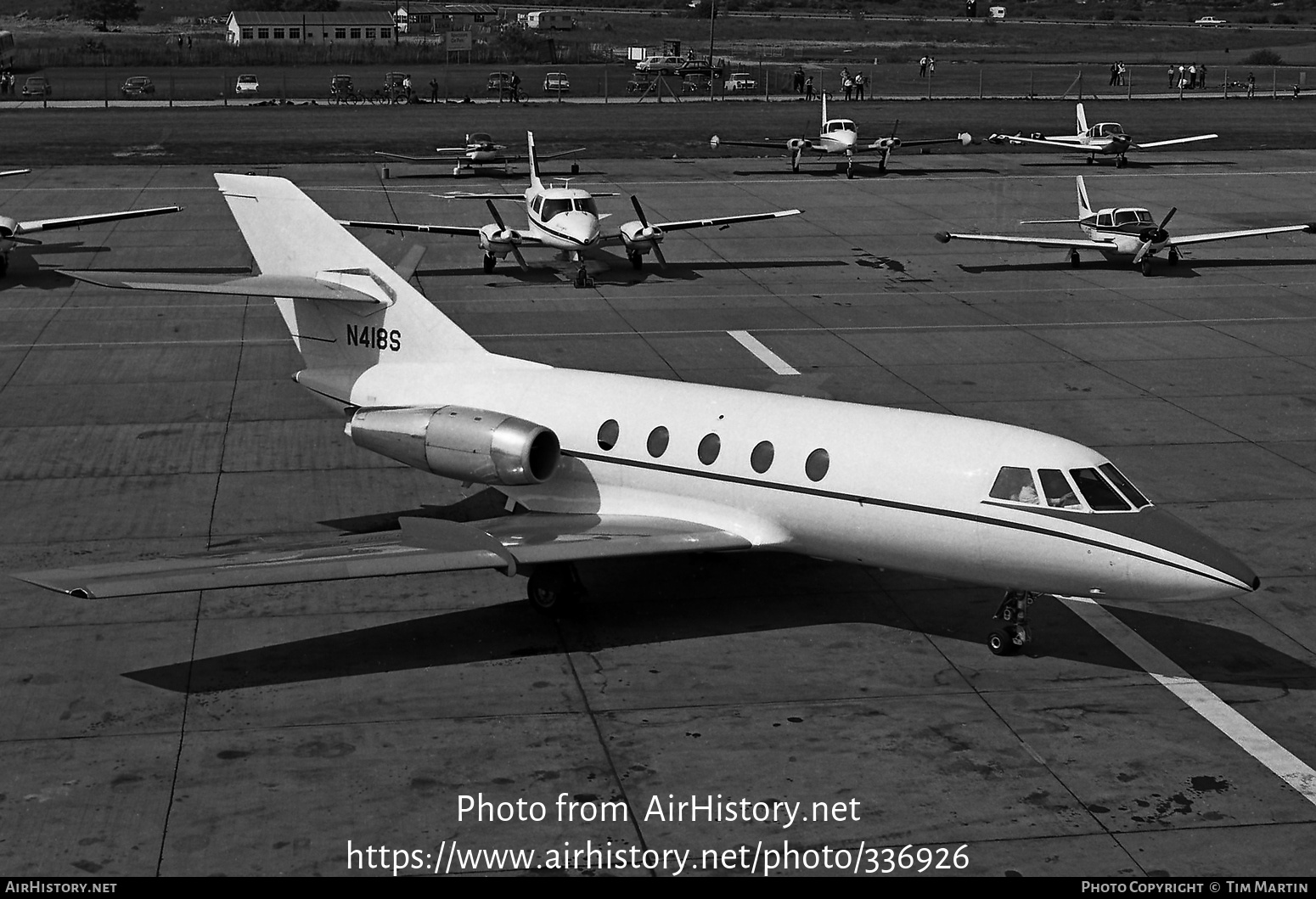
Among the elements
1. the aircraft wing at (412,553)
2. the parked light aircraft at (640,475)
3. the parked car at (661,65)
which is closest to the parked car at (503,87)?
the parked car at (661,65)

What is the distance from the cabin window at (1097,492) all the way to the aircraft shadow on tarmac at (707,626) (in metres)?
1.89

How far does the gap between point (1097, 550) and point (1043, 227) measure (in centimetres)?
3245

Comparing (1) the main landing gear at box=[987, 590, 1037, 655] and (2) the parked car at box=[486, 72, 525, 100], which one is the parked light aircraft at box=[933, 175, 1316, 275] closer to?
(1) the main landing gear at box=[987, 590, 1037, 655]

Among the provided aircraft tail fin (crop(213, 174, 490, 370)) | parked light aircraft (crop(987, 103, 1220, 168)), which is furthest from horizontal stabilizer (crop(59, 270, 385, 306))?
parked light aircraft (crop(987, 103, 1220, 168))

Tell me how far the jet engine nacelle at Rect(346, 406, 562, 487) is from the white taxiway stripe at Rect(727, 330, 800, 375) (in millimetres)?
11310

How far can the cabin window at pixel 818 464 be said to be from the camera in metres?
16.7

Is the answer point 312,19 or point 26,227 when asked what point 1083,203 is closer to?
point 26,227

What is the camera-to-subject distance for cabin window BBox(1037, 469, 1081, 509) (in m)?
15.4

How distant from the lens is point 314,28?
13362 centimetres

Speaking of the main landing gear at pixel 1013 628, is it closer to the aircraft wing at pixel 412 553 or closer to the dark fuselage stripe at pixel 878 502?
the dark fuselage stripe at pixel 878 502

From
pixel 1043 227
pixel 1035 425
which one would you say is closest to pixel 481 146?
pixel 1043 227

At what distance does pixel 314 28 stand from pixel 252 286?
12258cm

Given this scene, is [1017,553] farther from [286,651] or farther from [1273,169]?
[1273,169]

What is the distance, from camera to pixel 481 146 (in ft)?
188
